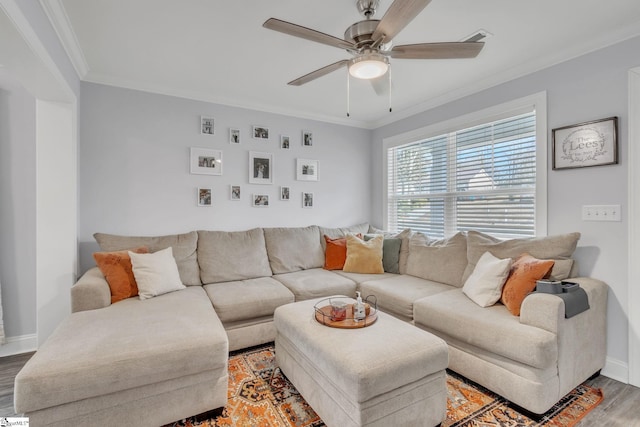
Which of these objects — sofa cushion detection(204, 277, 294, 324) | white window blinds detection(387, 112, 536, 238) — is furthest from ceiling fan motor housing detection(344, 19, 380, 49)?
sofa cushion detection(204, 277, 294, 324)

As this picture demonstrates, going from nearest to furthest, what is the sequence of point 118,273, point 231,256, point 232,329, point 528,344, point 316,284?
point 528,344
point 118,273
point 232,329
point 316,284
point 231,256

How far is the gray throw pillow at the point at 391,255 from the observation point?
3.35m

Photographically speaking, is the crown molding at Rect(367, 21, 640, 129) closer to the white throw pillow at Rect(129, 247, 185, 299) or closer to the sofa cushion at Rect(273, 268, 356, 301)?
the sofa cushion at Rect(273, 268, 356, 301)

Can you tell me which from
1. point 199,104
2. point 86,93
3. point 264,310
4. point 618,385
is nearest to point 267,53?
point 199,104

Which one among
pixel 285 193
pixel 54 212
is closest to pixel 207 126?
pixel 285 193

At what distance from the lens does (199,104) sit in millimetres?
3328

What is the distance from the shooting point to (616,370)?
7.01ft

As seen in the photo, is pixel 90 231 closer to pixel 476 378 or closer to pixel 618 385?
pixel 476 378

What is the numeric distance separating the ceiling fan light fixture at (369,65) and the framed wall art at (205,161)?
2.08 m

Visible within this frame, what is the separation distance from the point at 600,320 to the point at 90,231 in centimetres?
421

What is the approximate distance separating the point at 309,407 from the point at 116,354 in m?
1.11

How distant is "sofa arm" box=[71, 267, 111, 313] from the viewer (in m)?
2.09

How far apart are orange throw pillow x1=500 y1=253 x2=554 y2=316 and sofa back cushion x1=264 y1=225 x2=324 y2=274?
200 cm

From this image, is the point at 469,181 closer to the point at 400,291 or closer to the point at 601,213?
the point at 601,213
